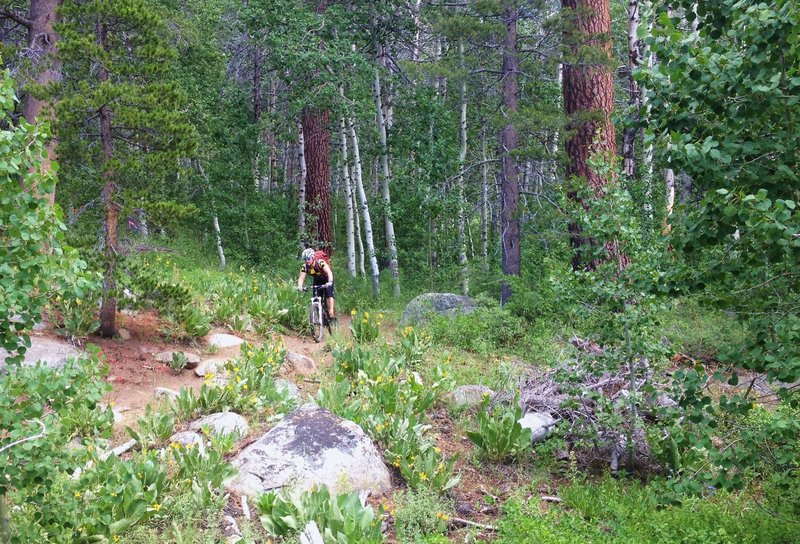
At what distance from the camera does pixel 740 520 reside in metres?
5.34

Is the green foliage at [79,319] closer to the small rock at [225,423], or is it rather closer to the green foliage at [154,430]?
the green foliage at [154,430]

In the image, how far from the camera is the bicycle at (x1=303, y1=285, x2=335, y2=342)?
11062mm

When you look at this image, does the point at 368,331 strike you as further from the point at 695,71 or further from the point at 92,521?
the point at 695,71

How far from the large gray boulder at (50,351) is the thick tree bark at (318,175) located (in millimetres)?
8565

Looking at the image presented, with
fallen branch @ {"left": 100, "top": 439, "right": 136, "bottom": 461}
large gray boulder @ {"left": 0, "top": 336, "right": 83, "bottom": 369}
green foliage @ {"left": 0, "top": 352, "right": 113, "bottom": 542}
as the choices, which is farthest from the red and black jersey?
green foliage @ {"left": 0, "top": 352, "right": 113, "bottom": 542}

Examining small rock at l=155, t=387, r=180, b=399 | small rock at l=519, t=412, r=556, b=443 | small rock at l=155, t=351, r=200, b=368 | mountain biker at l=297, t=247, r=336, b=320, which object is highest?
mountain biker at l=297, t=247, r=336, b=320

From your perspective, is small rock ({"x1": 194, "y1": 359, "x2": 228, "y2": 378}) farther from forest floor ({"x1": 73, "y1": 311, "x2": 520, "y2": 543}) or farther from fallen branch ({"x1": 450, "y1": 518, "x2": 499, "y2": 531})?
fallen branch ({"x1": 450, "y1": 518, "x2": 499, "y2": 531})

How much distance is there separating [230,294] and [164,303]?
2.68 meters

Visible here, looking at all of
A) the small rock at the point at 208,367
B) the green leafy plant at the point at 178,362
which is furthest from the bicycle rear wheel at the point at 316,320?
the green leafy plant at the point at 178,362

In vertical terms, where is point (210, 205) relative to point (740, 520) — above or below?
above

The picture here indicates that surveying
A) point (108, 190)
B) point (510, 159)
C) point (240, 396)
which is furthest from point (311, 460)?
point (510, 159)

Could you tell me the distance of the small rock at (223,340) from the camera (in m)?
9.95

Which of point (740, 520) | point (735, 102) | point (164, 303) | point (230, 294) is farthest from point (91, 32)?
point (740, 520)

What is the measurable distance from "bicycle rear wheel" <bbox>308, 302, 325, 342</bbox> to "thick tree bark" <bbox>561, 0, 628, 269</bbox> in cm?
438
